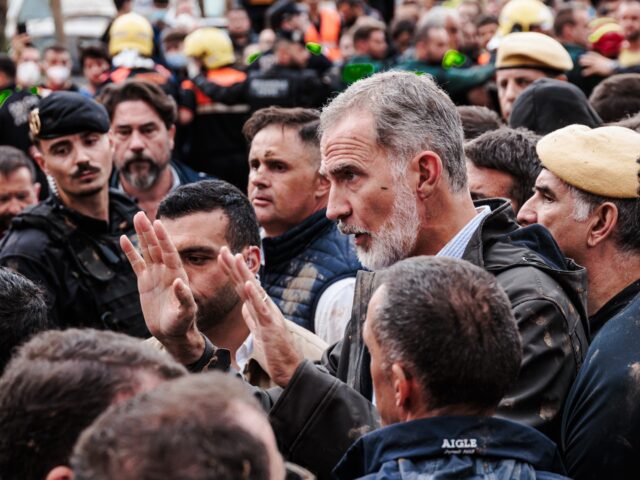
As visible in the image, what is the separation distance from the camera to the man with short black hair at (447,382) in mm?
2539

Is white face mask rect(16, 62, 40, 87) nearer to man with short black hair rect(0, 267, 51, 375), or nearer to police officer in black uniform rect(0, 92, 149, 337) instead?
police officer in black uniform rect(0, 92, 149, 337)

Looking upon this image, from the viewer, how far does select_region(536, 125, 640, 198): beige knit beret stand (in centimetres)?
390

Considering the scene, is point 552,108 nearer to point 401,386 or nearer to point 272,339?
point 272,339

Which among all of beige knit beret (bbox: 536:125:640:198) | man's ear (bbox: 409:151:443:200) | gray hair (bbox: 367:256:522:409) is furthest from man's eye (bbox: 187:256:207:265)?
gray hair (bbox: 367:256:522:409)

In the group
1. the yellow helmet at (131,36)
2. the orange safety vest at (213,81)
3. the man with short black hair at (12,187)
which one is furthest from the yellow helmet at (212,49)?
the man with short black hair at (12,187)

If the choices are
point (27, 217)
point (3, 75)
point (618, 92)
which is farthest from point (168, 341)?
point (3, 75)

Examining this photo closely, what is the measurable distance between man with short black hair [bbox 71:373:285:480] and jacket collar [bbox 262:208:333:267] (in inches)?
130

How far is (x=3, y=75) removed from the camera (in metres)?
10.4

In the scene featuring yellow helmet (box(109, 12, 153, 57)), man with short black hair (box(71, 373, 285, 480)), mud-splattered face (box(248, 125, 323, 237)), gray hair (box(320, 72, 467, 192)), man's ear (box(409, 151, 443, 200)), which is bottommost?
yellow helmet (box(109, 12, 153, 57))

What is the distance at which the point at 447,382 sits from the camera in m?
2.55

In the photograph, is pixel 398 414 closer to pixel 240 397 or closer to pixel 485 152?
pixel 240 397

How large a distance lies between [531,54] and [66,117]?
300 cm

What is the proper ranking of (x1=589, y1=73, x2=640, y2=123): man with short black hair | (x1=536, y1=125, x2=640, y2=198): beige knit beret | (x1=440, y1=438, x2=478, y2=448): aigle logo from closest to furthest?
(x1=440, y1=438, x2=478, y2=448): aigle logo < (x1=536, y1=125, x2=640, y2=198): beige knit beret < (x1=589, y1=73, x2=640, y2=123): man with short black hair

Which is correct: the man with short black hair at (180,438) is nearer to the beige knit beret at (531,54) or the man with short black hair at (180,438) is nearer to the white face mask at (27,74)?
the beige knit beret at (531,54)
